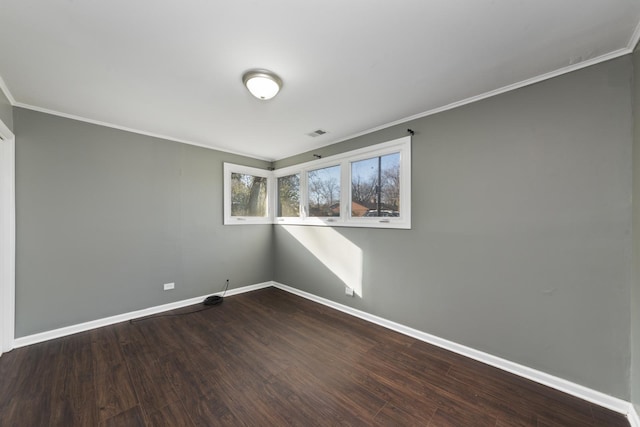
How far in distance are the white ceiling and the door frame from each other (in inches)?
21.8

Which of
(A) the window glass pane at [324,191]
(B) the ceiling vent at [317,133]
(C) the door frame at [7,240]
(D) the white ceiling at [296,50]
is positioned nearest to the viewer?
(D) the white ceiling at [296,50]

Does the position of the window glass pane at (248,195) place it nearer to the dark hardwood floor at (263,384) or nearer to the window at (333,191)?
the window at (333,191)

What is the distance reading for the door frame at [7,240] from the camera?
227 cm

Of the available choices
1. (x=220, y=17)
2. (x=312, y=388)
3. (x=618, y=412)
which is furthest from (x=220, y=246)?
(x=618, y=412)

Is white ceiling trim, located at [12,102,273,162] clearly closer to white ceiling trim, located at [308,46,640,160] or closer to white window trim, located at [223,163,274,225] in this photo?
white window trim, located at [223,163,274,225]

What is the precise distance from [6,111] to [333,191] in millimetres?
3457

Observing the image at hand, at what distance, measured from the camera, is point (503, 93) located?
6.95ft

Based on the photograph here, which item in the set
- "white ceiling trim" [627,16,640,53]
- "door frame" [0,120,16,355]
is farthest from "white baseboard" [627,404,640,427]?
"door frame" [0,120,16,355]

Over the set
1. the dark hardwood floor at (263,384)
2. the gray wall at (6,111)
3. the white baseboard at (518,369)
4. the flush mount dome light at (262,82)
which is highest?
the flush mount dome light at (262,82)

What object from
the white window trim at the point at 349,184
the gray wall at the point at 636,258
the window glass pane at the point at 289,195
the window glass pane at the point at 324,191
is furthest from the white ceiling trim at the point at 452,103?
the window glass pane at the point at 289,195

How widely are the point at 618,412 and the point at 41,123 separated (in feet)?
18.3

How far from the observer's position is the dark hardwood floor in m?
1.62

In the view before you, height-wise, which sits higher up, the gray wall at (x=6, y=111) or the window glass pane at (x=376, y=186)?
the gray wall at (x=6, y=111)

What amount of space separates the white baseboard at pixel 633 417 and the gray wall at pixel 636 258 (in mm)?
35
